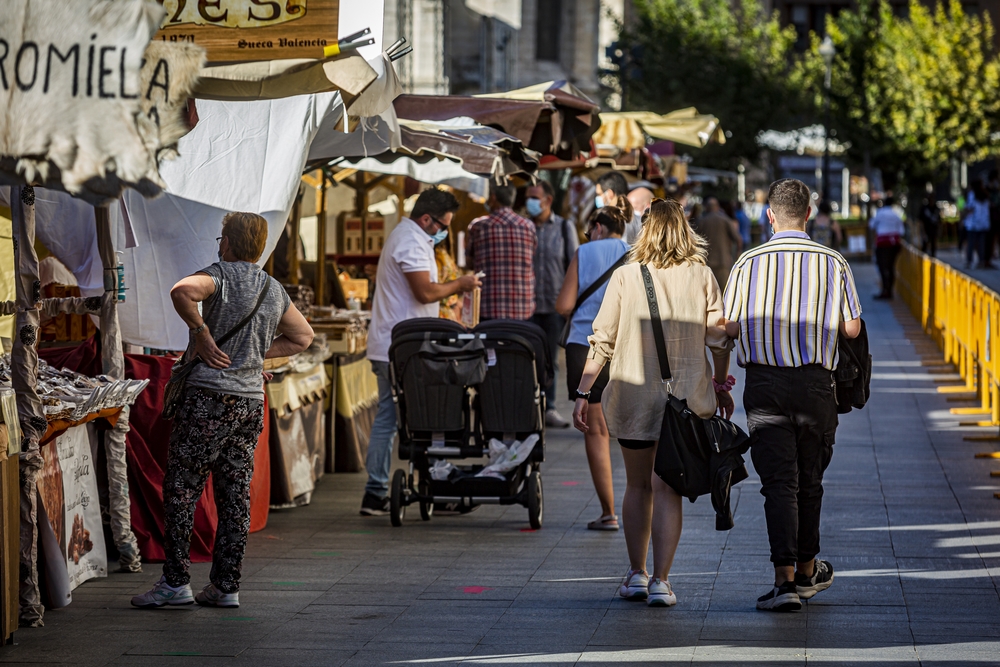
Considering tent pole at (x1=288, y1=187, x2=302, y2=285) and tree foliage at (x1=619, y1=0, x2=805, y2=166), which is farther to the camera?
tree foliage at (x1=619, y1=0, x2=805, y2=166)

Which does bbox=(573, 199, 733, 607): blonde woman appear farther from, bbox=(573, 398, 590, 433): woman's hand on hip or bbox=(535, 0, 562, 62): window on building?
bbox=(535, 0, 562, 62): window on building

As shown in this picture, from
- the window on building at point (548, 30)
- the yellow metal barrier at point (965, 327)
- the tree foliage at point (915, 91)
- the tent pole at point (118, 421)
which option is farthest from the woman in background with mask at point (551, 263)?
the tree foliage at point (915, 91)

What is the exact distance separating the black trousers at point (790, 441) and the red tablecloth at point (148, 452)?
301cm

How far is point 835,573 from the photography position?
7137 millimetres

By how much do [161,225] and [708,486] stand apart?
10.3 feet

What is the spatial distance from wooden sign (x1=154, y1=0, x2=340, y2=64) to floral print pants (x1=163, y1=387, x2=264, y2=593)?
150cm

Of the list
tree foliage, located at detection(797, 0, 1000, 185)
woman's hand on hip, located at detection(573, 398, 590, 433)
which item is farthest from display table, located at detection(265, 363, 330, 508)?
tree foliage, located at detection(797, 0, 1000, 185)

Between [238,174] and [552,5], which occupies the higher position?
[552,5]

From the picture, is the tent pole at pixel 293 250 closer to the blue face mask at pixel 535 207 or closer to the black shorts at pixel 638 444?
the blue face mask at pixel 535 207

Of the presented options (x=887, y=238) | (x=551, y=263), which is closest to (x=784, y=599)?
(x=551, y=263)

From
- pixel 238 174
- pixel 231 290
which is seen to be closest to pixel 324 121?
pixel 238 174

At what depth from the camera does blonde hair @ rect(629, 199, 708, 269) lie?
652cm

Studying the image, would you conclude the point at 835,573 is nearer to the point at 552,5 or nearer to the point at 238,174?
the point at 238,174

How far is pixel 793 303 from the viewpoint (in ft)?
20.6
